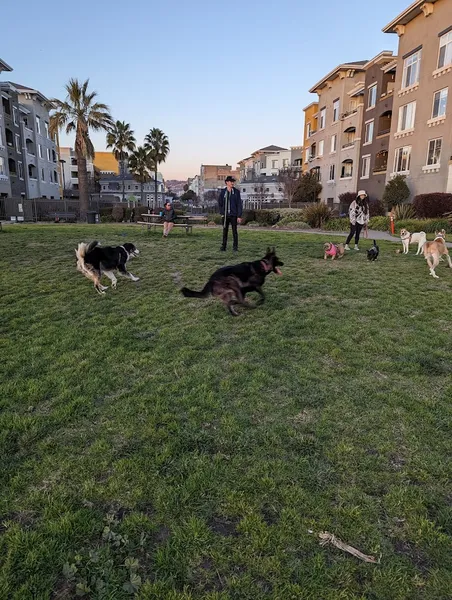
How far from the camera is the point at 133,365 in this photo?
407cm

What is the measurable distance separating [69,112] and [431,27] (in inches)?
1025

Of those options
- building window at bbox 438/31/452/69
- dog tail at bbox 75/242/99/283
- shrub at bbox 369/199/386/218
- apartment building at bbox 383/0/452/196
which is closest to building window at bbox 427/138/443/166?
apartment building at bbox 383/0/452/196

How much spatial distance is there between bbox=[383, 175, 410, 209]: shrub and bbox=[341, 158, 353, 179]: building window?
11469mm

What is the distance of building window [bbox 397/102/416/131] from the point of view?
25455 mm

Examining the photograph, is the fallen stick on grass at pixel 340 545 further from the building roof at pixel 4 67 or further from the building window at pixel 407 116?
the building roof at pixel 4 67

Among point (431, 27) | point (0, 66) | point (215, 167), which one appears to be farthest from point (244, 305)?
point (215, 167)

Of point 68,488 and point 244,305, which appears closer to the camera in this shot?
point 68,488

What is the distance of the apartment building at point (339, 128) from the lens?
3478cm

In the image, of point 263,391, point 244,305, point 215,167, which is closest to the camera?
point 263,391

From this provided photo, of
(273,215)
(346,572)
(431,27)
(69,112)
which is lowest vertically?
(346,572)

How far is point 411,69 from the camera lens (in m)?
25.5

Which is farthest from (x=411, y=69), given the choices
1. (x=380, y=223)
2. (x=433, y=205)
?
(x=380, y=223)

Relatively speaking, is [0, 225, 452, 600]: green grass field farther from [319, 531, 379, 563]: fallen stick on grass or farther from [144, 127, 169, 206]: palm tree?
[144, 127, 169, 206]: palm tree

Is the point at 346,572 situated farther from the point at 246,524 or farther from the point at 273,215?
the point at 273,215
